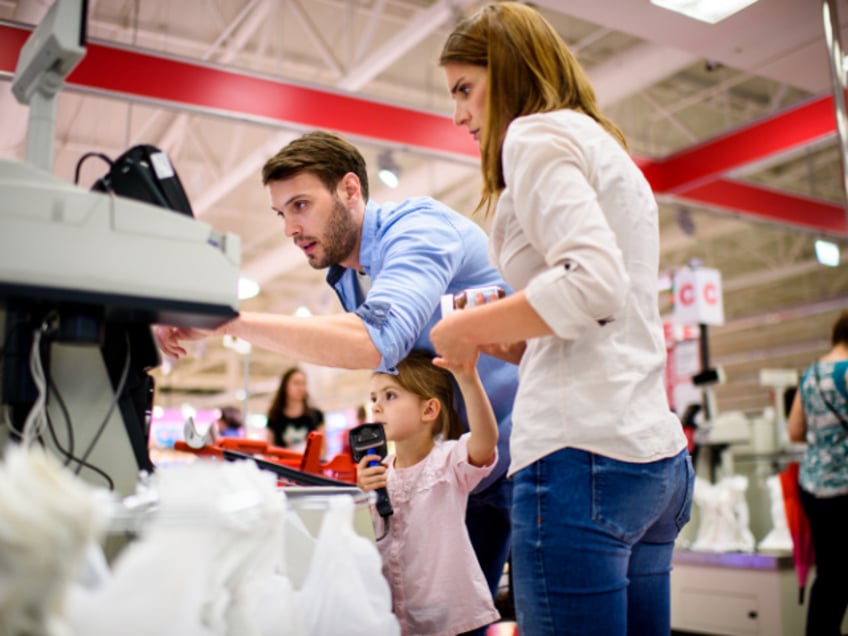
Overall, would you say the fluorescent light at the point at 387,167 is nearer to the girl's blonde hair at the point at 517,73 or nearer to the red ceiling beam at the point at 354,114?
the red ceiling beam at the point at 354,114

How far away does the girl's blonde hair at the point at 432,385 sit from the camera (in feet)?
7.40

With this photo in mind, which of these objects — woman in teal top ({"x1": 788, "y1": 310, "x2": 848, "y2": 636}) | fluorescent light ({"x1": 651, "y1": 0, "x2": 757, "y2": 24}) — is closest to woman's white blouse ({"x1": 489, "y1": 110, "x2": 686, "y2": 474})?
woman in teal top ({"x1": 788, "y1": 310, "x2": 848, "y2": 636})

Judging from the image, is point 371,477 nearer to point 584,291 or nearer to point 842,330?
point 584,291

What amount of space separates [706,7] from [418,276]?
3.65m

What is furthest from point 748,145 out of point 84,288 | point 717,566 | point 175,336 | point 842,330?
point 84,288

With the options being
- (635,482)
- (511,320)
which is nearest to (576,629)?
(635,482)

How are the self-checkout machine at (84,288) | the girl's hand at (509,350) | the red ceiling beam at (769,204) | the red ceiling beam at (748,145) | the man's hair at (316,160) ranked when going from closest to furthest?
the self-checkout machine at (84,288) → the girl's hand at (509,350) → the man's hair at (316,160) → the red ceiling beam at (748,145) → the red ceiling beam at (769,204)

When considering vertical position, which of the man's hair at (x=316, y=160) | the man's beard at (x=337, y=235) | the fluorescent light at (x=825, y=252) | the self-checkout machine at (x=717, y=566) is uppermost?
the fluorescent light at (x=825, y=252)

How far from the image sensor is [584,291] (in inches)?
43.7

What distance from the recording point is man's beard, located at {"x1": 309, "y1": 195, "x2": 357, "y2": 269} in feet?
6.95

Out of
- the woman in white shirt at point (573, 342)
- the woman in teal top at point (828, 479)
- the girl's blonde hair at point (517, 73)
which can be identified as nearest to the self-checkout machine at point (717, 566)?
the woman in teal top at point (828, 479)

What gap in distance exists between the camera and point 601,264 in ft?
3.65

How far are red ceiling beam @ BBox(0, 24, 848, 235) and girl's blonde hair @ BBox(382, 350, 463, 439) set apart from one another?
3.53 meters

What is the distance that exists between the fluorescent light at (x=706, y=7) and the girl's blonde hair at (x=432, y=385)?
10.4ft
